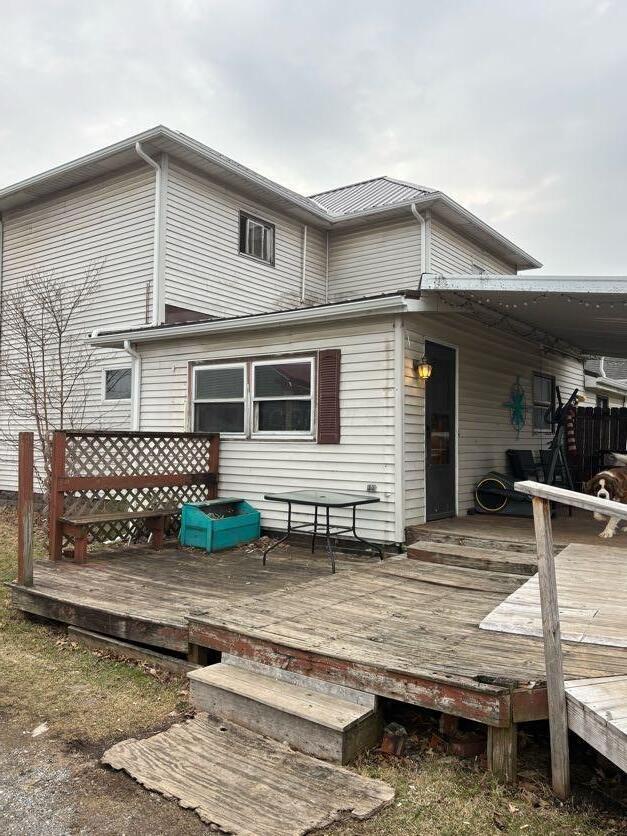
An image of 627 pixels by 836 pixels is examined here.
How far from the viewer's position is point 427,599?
4.26 meters

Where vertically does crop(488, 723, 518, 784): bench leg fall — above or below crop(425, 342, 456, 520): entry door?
below

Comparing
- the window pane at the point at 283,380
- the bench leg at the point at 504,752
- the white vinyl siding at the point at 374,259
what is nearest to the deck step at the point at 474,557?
the window pane at the point at 283,380

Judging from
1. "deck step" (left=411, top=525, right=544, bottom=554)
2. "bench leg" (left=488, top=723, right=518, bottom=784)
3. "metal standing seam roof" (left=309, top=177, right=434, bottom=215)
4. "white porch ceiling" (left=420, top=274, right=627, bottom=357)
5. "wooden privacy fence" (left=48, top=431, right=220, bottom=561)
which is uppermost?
"metal standing seam roof" (left=309, top=177, right=434, bottom=215)

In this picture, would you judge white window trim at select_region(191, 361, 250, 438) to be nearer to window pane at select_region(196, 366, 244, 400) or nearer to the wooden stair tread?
window pane at select_region(196, 366, 244, 400)

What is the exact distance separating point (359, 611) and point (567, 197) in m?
17.7

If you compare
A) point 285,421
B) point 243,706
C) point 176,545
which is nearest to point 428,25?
point 285,421

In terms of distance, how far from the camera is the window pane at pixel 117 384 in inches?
402

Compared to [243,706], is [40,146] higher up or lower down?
higher up

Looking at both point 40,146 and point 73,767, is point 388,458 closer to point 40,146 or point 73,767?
point 73,767

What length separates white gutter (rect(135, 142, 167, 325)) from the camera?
9.66 metres

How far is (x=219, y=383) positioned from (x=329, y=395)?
1831 mm

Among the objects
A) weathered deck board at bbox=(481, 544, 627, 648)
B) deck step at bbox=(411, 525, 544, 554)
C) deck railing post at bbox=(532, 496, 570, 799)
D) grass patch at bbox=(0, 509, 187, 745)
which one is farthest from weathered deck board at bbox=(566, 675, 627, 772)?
deck step at bbox=(411, 525, 544, 554)

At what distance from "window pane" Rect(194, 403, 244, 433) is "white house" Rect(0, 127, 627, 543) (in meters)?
0.02

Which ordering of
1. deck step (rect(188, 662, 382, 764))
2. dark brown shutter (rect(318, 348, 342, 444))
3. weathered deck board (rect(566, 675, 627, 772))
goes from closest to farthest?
weathered deck board (rect(566, 675, 627, 772)), deck step (rect(188, 662, 382, 764)), dark brown shutter (rect(318, 348, 342, 444))
